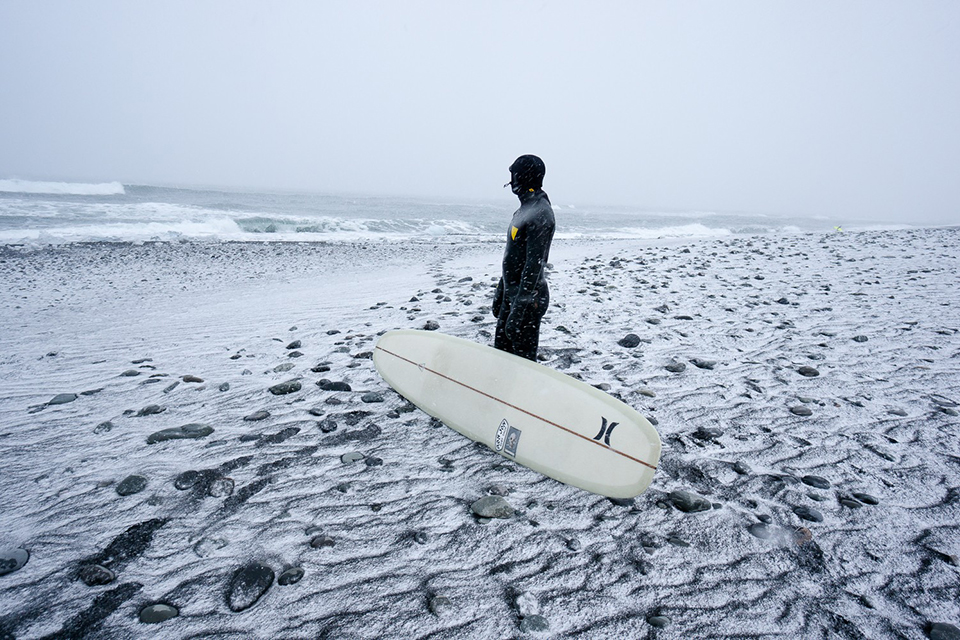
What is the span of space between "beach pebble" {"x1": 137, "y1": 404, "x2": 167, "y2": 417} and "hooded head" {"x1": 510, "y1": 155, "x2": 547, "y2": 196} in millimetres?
3465

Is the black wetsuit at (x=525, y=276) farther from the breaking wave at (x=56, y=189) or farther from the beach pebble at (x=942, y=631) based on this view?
the breaking wave at (x=56, y=189)

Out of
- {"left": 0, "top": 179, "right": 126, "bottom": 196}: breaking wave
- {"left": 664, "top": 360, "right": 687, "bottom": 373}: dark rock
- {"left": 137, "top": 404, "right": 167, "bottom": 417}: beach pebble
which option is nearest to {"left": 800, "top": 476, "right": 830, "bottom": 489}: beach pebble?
{"left": 664, "top": 360, "right": 687, "bottom": 373}: dark rock

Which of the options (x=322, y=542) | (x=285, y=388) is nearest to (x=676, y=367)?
(x=322, y=542)

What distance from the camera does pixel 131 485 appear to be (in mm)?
2836

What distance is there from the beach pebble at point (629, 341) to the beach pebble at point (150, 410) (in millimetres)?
4531

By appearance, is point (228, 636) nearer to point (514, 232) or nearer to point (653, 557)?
point (653, 557)

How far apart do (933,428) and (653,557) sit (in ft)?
9.12

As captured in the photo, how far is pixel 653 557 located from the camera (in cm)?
237

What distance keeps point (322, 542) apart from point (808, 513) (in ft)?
9.06

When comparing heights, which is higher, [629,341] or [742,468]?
[629,341]

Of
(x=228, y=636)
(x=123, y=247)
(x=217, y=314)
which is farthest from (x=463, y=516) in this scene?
(x=123, y=247)

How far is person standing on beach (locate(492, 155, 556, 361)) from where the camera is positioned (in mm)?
3496

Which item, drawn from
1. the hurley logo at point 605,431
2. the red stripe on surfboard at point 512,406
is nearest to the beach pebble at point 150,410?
the red stripe on surfboard at point 512,406

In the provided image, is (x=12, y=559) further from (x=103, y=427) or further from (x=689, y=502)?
(x=689, y=502)
